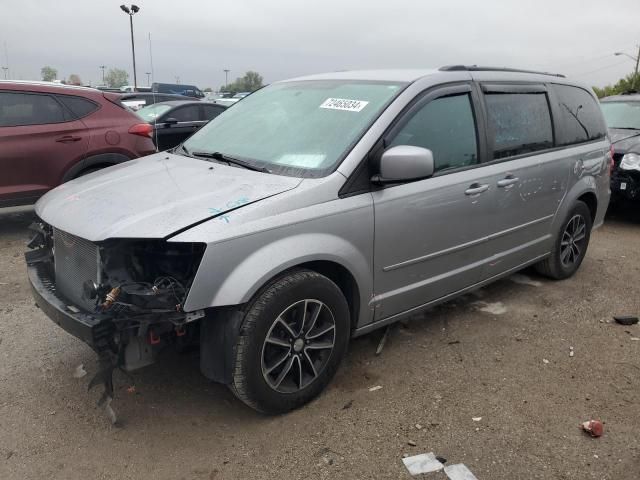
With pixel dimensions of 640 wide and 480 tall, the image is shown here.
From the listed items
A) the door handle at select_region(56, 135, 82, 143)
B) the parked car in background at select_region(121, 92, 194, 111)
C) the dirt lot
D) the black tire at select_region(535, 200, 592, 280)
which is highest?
the parked car in background at select_region(121, 92, 194, 111)

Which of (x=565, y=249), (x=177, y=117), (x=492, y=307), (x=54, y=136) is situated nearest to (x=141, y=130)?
(x=54, y=136)

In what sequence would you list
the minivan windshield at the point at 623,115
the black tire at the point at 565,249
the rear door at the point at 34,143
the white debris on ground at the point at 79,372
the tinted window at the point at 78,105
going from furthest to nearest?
the minivan windshield at the point at 623,115 < the tinted window at the point at 78,105 < the rear door at the point at 34,143 < the black tire at the point at 565,249 < the white debris on ground at the point at 79,372

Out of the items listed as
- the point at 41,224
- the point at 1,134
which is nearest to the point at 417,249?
the point at 41,224

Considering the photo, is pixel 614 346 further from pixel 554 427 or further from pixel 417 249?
pixel 417 249

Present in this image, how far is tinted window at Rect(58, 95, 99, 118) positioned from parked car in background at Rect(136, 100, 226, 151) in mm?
3205

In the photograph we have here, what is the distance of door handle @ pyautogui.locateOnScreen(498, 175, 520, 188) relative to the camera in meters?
3.82

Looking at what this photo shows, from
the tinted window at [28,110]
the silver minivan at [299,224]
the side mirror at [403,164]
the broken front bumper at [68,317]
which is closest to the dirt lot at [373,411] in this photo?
the silver minivan at [299,224]

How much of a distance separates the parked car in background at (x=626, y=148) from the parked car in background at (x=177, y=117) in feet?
21.8

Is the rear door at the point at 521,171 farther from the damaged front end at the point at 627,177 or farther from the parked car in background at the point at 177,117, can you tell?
the parked car in background at the point at 177,117

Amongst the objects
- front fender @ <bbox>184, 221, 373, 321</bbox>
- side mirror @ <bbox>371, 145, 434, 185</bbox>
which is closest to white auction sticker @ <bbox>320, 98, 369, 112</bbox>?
side mirror @ <bbox>371, 145, 434, 185</bbox>

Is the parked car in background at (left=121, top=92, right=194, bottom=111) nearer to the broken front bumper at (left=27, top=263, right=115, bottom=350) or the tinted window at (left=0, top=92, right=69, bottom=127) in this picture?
the tinted window at (left=0, top=92, right=69, bottom=127)

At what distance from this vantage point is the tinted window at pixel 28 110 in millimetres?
6020

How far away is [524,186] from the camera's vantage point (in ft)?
13.3

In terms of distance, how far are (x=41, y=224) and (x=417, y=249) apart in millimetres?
2277
